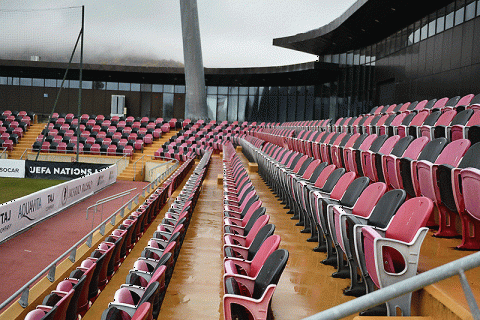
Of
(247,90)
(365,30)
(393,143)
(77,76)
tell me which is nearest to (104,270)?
(393,143)

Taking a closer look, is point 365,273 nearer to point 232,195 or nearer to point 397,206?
point 397,206

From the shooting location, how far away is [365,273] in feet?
6.74

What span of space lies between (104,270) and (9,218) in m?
3.83

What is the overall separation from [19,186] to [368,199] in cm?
1197

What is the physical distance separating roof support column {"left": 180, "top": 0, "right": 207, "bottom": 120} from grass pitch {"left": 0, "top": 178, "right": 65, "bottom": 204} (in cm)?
657

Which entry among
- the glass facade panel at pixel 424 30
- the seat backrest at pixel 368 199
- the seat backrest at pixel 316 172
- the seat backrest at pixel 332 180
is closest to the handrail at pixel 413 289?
the seat backrest at pixel 368 199

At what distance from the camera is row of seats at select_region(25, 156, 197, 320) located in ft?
8.33

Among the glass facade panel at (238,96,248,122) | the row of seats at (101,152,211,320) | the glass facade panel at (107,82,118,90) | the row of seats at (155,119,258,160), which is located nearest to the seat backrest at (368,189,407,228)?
the row of seats at (101,152,211,320)

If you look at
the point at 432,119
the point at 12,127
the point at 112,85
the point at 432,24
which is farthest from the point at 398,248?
the point at 112,85

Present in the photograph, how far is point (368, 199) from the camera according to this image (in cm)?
261

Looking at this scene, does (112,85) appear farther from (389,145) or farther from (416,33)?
(389,145)

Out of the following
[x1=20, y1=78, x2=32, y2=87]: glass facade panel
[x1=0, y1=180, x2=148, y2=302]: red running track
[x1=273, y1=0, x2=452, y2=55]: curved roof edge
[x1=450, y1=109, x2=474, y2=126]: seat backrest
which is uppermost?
[x1=273, y1=0, x2=452, y2=55]: curved roof edge

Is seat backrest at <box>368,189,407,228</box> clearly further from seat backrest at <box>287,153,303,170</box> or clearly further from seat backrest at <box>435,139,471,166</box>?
seat backrest at <box>287,153,303,170</box>

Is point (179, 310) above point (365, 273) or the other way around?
the other way around
